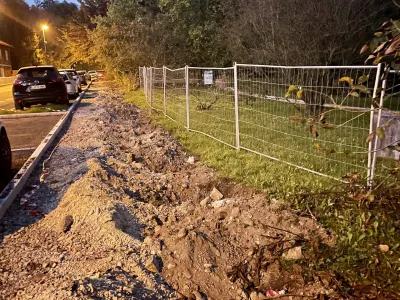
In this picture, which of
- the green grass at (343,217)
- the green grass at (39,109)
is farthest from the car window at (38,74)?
the green grass at (343,217)

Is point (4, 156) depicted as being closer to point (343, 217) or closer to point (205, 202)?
point (205, 202)

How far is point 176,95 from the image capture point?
11.3 m

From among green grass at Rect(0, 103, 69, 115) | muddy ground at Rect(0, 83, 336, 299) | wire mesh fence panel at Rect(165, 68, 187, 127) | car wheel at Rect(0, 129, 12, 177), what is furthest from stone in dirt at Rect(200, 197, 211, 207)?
green grass at Rect(0, 103, 69, 115)

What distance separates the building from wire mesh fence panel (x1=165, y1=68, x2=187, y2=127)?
4895 cm

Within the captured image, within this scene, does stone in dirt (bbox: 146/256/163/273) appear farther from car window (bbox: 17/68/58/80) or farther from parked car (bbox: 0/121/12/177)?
car window (bbox: 17/68/58/80)

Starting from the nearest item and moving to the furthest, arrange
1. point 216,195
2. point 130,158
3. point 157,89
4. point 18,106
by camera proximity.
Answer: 1. point 216,195
2. point 130,158
3. point 157,89
4. point 18,106

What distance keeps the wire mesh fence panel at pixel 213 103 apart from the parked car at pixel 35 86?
7315mm

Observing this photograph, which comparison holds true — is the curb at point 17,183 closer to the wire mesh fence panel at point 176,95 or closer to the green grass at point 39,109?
the wire mesh fence panel at point 176,95

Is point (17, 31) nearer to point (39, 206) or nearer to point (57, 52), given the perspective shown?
point (57, 52)

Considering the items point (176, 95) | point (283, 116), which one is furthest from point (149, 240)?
point (176, 95)

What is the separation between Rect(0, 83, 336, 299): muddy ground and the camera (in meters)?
3.23

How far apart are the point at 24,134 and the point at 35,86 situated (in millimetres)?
5594

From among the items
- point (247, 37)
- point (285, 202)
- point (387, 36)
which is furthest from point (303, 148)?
point (247, 37)

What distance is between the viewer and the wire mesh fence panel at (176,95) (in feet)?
34.0
